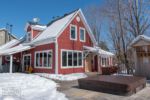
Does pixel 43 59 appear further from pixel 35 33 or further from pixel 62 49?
pixel 35 33

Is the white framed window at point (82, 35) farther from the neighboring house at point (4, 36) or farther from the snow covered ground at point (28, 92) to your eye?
the neighboring house at point (4, 36)

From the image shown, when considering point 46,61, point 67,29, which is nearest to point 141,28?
point 67,29

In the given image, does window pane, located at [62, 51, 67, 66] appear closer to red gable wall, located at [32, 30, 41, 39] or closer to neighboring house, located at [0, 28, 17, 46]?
red gable wall, located at [32, 30, 41, 39]

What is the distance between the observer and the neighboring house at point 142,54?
509 inches

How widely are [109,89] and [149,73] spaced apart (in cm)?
610

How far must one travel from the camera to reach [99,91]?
28.2 feet

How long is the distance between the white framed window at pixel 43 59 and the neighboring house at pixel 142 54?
7.56 metres

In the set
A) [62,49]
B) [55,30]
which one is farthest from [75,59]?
[55,30]

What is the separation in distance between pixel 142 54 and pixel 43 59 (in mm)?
9150

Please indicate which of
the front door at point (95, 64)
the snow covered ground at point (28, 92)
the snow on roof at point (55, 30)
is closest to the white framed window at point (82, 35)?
the snow on roof at point (55, 30)

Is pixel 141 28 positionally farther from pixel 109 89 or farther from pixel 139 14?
pixel 109 89

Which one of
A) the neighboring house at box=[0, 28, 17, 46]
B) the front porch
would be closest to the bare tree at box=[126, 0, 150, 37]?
the front porch

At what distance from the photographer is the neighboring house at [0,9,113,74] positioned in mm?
15773

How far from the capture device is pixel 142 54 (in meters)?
13.3
